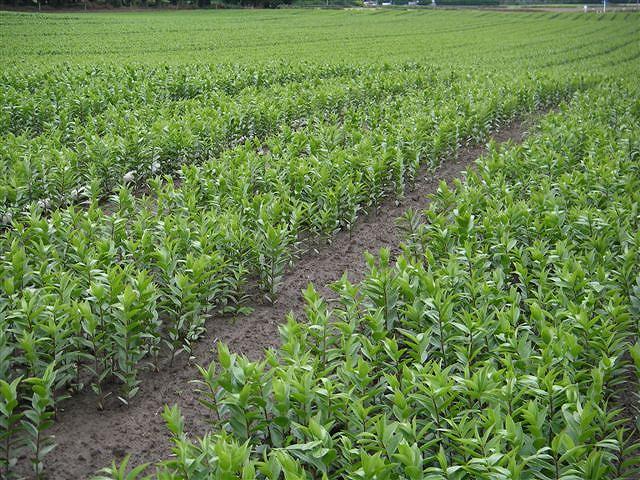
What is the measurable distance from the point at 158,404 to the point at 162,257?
122cm

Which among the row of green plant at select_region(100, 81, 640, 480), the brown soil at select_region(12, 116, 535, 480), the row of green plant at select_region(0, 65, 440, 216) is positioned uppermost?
the row of green plant at select_region(0, 65, 440, 216)

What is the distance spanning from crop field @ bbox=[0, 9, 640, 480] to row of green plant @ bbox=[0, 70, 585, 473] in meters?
0.03

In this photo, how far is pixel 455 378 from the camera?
338 centimetres

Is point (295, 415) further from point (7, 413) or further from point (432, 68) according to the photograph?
point (432, 68)

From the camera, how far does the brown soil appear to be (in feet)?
12.8

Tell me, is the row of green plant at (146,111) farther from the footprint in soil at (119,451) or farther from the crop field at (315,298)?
the footprint in soil at (119,451)

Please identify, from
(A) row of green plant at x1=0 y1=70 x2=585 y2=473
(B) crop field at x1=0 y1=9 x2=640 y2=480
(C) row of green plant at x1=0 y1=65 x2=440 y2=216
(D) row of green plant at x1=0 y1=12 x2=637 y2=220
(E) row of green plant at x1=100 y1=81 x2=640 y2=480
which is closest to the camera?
(E) row of green plant at x1=100 y1=81 x2=640 y2=480

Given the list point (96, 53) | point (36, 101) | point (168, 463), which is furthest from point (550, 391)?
point (96, 53)

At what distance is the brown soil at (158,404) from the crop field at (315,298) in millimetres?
21

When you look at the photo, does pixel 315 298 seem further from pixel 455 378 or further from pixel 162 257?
pixel 162 257

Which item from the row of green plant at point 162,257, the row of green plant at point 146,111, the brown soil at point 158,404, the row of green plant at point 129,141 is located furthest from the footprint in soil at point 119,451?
the row of green plant at point 129,141

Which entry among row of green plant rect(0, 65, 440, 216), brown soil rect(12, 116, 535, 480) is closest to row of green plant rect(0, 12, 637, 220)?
row of green plant rect(0, 65, 440, 216)

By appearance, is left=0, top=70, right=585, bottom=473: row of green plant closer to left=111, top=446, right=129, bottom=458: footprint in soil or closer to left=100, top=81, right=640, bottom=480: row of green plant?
left=111, top=446, right=129, bottom=458: footprint in soil

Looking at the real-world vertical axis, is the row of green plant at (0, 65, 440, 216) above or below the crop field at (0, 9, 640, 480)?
above
